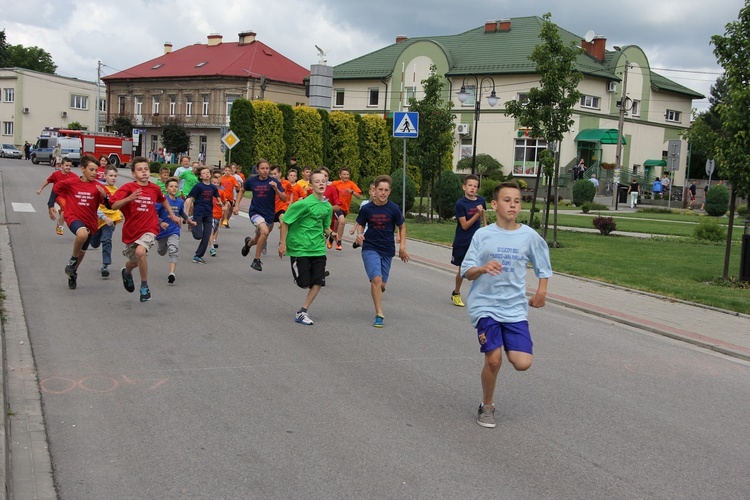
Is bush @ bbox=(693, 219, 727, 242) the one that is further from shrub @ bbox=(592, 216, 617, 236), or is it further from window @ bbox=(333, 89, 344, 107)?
window @ bbox=(333, 89, 344, 107)

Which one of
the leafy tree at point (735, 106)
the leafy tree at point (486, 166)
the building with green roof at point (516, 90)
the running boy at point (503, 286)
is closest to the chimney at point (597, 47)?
the building with green roof at point (516, 90)

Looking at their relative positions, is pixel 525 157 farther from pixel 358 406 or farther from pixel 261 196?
pixel 358 406

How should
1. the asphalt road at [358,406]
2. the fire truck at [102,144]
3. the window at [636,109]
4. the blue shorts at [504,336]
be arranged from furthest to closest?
1. the fire truck at [102,144]
2. the window at [636,109]
3. the blue shorts at [504,336]
4. the asphalt road at [358,406]

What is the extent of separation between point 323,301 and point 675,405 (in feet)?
18.2

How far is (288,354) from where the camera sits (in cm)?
782

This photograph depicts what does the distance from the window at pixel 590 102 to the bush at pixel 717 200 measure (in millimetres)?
18057

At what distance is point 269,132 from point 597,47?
26.8 m

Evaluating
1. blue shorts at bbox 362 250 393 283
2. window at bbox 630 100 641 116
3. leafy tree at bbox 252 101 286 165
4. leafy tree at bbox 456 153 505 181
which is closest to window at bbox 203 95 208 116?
leafy tree at bbox 456 153 505 181

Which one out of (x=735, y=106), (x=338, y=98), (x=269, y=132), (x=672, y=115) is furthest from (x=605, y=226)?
(x=672, y=115)

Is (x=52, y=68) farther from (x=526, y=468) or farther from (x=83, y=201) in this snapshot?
(x=526, y=468)

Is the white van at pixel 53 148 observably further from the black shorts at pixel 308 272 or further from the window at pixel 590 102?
the black shorts at pixel 308 272

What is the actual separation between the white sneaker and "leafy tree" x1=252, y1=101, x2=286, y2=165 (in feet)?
104

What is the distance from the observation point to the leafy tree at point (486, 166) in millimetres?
51031

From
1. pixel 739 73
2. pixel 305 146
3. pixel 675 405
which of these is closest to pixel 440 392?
pixel 675 405
